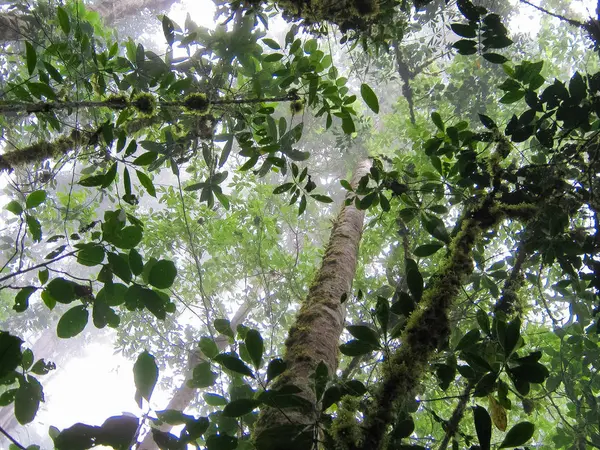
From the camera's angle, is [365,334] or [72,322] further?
[72,322]

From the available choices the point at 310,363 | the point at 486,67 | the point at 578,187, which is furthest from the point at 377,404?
the point at 486,67

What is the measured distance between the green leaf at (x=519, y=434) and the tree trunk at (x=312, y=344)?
22.3 inches

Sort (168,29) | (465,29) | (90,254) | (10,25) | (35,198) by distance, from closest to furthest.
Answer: (90,254) < (35,198) < (465,29) < (168,29) < (10,25)

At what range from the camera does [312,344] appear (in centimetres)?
202

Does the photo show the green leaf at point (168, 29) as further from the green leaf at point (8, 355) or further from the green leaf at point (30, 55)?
the green leaf at point (8, 355)

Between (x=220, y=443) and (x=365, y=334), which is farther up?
(x=365, y=334)

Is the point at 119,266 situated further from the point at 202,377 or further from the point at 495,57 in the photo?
the point at 495,57

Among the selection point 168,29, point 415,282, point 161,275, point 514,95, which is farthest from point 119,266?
point 514,95

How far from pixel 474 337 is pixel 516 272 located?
4.36ft

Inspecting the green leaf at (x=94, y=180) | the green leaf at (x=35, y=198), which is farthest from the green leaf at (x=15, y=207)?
the green leaf at (x=94, y=180)

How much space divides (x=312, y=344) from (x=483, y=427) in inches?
39.6

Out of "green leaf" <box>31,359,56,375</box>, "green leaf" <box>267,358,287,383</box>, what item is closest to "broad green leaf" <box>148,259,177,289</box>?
"green leaf" <box>267,358,287,383</box>

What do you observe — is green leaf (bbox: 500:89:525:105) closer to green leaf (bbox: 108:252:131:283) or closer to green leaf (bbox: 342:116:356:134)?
green leaf (bbox: 342:116:356:134)

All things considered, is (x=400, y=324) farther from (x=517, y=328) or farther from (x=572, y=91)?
(x=572, y=91)
